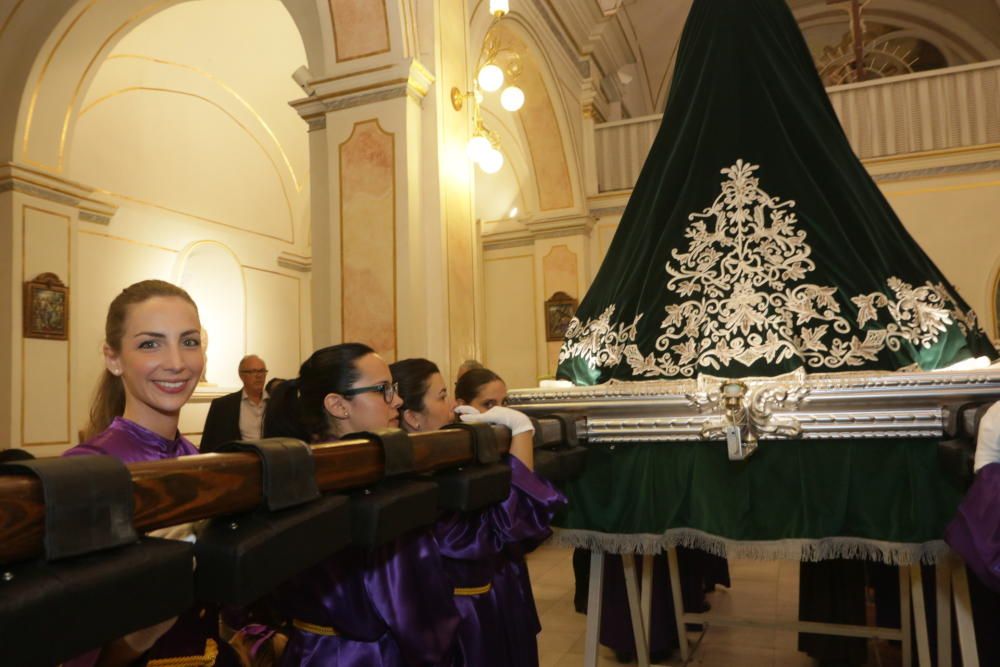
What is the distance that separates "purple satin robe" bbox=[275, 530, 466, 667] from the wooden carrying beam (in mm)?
286

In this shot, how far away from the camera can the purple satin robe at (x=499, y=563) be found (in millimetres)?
2057

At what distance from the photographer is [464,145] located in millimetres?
6504

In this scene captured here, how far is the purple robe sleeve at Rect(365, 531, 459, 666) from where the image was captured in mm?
1635

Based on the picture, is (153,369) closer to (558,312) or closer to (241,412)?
(241,412)

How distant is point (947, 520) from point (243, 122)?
35.4 feet

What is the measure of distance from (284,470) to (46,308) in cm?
690

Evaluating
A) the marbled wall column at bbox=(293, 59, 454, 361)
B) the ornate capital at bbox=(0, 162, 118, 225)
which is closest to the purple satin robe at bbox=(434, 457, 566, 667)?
the marbled wall column at bbox=(293, 59, 454, 361)

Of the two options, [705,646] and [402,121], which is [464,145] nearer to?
[402,121]

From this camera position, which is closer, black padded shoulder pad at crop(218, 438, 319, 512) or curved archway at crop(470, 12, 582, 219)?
black padded shoulder pad at crop(218, 438, 319, 512)

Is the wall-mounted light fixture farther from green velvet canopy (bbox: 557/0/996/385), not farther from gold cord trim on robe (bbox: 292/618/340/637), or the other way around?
gold cord trim on robe (bbox: 292/618/340/637)

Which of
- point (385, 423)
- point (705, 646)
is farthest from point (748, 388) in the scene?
point (705, 646)

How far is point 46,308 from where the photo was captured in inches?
269

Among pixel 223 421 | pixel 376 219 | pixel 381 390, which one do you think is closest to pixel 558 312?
pixel 376 219

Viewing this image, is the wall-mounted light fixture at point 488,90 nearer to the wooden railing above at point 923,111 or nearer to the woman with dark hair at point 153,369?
the wooden railing above at point 923,111
